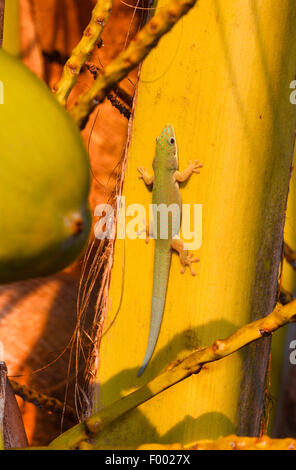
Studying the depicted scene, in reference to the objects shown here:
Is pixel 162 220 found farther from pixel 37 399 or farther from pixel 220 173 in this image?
pixel 37 399

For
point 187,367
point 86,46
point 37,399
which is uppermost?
point 86,46

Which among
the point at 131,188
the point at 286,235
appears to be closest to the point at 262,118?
the point at 131,188

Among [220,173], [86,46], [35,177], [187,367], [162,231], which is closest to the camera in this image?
[35,177]

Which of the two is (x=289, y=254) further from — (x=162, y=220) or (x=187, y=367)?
(x=187, y=367)

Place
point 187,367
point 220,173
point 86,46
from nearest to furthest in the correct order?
point 86,46
point 187,367
point 220,173

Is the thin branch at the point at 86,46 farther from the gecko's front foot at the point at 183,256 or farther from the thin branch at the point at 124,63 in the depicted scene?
the gecko's front foot at the point at 183,256

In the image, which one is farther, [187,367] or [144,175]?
[144,175]

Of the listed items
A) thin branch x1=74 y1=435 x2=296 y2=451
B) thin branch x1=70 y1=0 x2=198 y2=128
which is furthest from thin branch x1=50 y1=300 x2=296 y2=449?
thin branch x1=70 y1=0 x2=198 y2=128

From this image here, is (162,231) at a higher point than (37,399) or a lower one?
higher

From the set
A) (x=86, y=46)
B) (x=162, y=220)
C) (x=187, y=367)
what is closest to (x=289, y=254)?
(x=162, y=220)
